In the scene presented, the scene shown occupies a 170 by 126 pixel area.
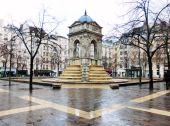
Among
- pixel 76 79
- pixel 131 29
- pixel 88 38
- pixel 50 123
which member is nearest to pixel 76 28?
pixel 88 38

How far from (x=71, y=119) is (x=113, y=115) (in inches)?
64.1

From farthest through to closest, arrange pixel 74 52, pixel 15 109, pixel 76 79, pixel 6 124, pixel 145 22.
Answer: pixel 74 52
pixel 76 79
pixel 145 22
pixel 15 109
pixel 6 124

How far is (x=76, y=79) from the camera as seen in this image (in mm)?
30281

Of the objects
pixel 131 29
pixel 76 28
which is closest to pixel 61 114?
pixel 131 29

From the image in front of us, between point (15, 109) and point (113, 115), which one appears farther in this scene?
point (15, 109)

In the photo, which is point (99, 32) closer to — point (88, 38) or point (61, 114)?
point (88, 38)

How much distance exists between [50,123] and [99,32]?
2620cm

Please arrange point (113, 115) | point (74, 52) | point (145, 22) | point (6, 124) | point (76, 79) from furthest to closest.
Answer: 1. point (74, 52)
2. point (76, 79)
3. point (145, 22)
4. point (113, 115)
5. point (6, 124)

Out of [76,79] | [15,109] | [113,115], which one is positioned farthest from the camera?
[76,79]

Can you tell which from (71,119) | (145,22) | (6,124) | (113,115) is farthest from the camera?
(145,22)

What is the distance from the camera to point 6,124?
24.7 feet

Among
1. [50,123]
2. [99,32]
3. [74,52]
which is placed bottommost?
[50,123]

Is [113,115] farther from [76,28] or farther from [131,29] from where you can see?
[76,28]

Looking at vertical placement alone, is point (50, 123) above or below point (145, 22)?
below
